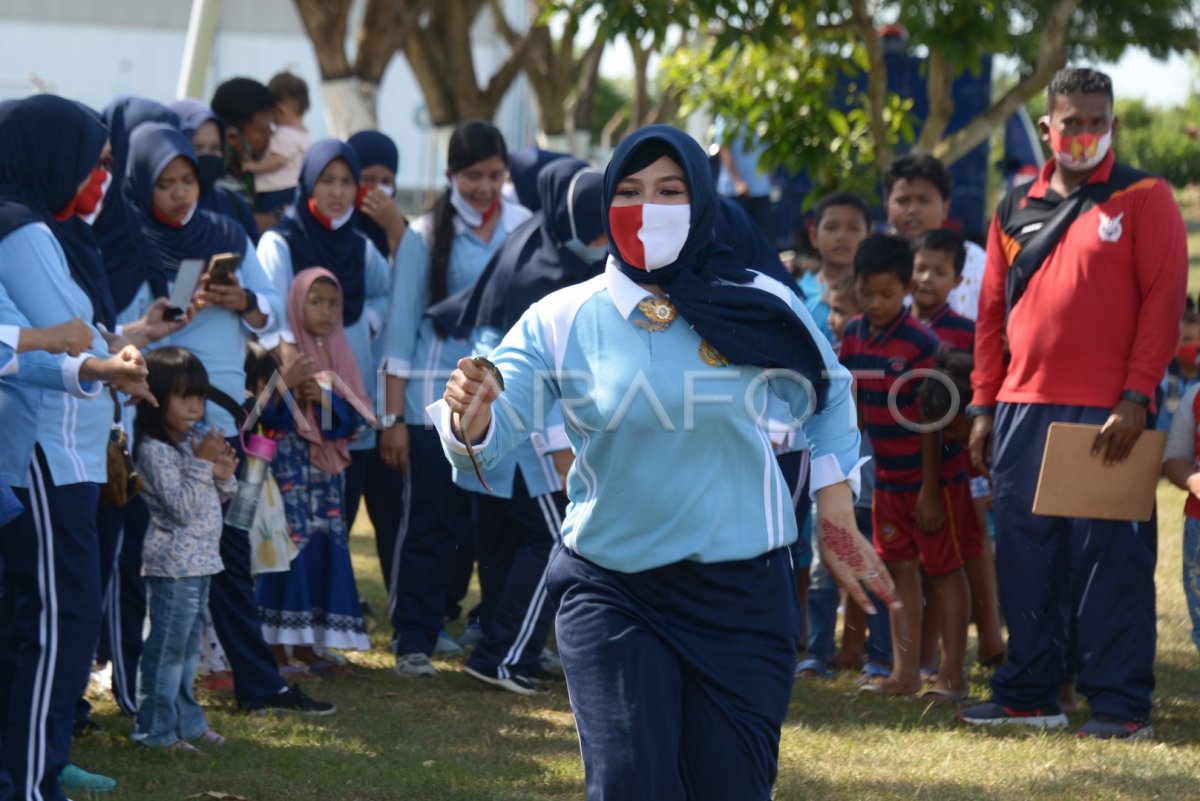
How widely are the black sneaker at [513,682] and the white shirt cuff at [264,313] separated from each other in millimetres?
1672

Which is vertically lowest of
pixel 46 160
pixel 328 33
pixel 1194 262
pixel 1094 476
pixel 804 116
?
pixel 1094 476

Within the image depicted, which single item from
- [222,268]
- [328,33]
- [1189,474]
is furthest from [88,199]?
[328,33]

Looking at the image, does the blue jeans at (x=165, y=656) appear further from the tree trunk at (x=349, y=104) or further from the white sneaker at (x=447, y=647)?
the tree trunk at (x=349, y=104)

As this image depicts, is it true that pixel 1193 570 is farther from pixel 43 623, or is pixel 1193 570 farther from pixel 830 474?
pixel 43 623

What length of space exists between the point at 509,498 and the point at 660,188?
3.40 meters

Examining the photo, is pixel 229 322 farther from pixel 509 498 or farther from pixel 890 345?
pixel 890 345

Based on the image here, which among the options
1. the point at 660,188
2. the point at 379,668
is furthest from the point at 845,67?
the point at 660,188

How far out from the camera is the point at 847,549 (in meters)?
3.98

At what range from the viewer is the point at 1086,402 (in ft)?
20.5

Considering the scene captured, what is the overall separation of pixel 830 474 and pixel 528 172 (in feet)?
14.4

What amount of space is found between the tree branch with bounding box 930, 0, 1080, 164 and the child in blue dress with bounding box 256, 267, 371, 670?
5585mm

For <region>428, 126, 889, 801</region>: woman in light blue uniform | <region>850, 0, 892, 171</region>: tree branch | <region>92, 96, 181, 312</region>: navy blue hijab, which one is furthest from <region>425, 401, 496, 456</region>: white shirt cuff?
<region>850, 0, 892, 171</region>: tree branch

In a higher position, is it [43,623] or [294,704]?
[43,623]

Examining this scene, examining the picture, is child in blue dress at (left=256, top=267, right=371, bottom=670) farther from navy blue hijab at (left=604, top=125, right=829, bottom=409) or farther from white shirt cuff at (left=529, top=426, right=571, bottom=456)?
navy blue hijab at (left=604, top=125, right=829, bottom=409)
